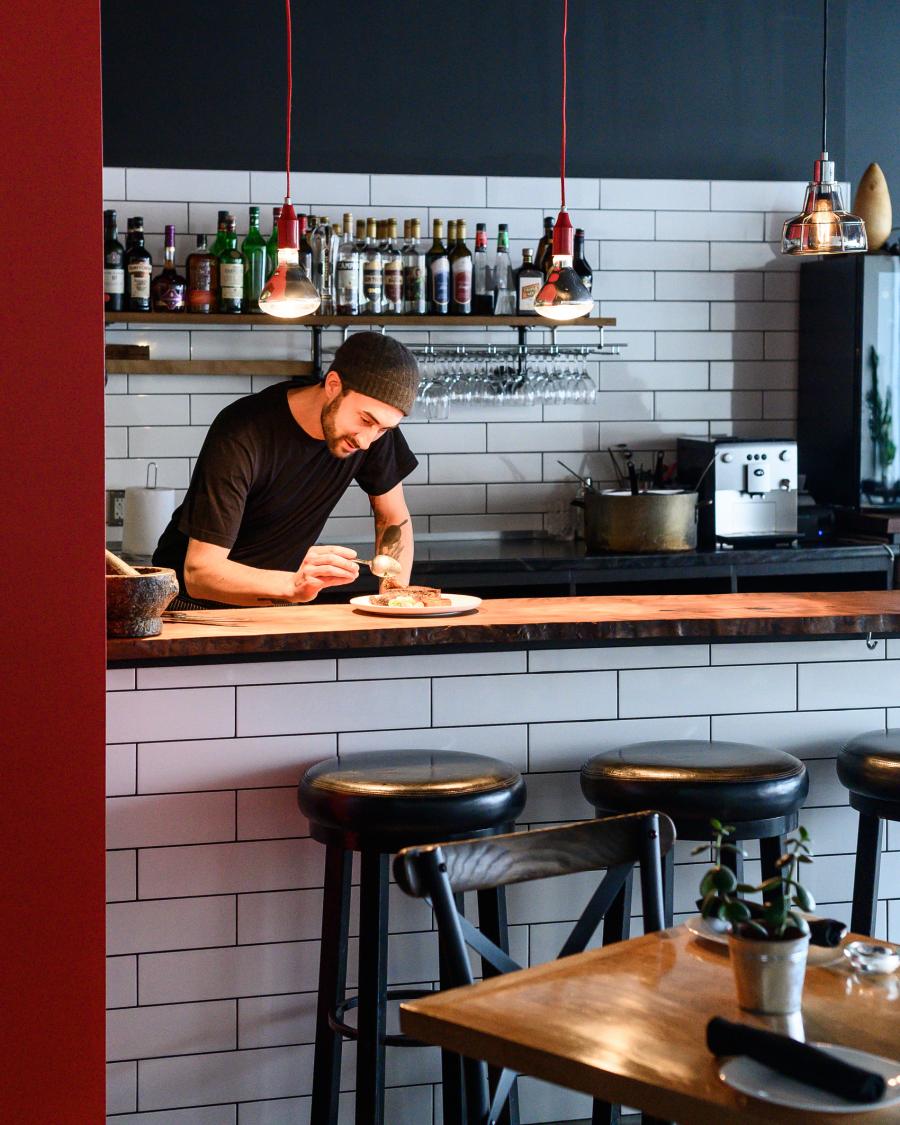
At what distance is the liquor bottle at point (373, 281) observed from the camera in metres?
5.33

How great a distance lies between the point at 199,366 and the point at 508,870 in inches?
142

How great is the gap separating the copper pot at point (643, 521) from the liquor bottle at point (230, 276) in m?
1.49

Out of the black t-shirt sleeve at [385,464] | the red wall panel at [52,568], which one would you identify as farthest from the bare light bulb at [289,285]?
the red wall panel at [52,568]

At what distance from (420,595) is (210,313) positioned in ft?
7.35

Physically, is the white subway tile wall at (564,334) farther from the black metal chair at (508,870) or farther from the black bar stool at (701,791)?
the black metal chair at (508,870)

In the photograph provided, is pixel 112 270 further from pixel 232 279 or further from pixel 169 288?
pixel 232 279

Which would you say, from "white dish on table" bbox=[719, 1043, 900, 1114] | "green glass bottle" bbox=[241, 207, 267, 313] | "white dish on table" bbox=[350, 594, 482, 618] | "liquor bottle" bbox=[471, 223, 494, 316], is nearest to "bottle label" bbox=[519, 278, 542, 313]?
"liquor bottle" bbox=[471, 223, 494, 316]

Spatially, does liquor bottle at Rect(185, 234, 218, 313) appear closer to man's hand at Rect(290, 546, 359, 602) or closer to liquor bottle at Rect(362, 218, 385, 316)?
liquor bottle at Rect(362, 218, 385, 316)

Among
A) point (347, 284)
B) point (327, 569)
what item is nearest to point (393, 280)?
point (347, 284)

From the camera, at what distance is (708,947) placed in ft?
6.57

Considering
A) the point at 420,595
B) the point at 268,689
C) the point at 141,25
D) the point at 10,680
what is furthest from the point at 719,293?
the point at 10,680

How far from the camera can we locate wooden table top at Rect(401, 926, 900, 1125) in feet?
5.01

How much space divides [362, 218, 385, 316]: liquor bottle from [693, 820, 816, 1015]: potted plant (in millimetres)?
3865

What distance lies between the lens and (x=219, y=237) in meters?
5.36
